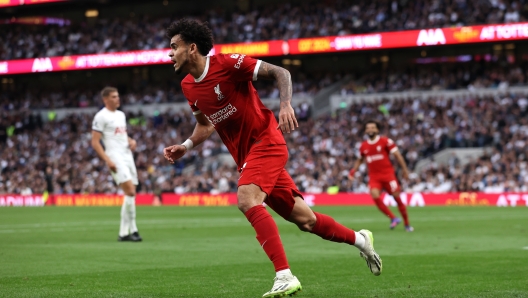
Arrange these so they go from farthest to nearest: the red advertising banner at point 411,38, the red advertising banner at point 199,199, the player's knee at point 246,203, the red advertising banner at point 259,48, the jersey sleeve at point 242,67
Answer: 1. the red advertising banner at point 259,48
2. the red advertising banner at point 411,38
3. the red advertising banner at point 199,199
4. the jersey sleeve at point 242,67
5. the player's knee at point 246,203

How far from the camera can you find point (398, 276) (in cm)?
814

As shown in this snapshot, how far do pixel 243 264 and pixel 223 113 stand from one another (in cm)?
334

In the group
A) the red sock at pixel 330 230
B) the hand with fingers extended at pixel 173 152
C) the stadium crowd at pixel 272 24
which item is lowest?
the red sock at pixel 330 230

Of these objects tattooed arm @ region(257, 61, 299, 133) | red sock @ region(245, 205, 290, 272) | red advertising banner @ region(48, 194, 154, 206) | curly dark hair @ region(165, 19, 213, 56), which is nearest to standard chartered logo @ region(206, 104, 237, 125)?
tattooed arm @ region(257, 61, 299, 133)

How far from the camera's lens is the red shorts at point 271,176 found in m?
6.44

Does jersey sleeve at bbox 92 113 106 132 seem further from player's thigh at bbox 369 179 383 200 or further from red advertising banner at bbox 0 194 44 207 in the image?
red advertising banner at bbox 0 194 44 207

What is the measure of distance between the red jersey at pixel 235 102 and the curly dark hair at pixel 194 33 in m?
0.14

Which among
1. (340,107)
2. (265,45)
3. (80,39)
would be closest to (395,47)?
(340,107)

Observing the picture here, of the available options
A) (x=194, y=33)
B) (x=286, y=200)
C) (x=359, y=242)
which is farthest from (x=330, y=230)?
(x=194, y=33)

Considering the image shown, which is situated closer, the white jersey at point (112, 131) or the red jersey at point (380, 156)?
the white jersey at point (112, 131)

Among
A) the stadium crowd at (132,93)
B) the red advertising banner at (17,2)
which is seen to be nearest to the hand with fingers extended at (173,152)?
the stadium crowd at (132,93)

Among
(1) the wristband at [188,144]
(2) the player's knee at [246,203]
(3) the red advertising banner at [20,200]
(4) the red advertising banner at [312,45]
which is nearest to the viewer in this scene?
(2) the player's knee at [246,203]

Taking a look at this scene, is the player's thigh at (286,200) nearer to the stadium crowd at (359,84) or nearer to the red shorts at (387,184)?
the red shorts at (387,184)

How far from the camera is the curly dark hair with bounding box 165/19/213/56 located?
265 inches
